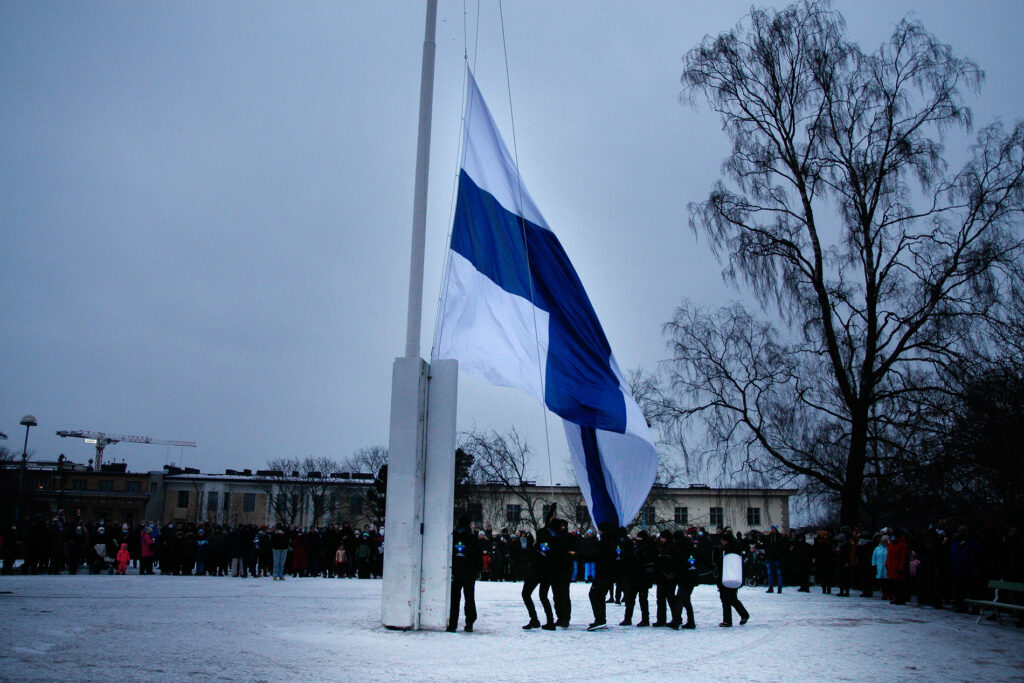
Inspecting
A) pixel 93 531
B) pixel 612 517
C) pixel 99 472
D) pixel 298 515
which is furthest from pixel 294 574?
pixel 99 472

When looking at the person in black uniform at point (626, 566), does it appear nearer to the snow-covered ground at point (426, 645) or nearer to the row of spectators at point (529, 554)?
the row of spectators at point (529, 554)

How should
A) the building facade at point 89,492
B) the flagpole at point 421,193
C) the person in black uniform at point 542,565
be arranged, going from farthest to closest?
the building facade at point 89,492, the person in black uniform at point 542,565, the flagpole at point 421,193

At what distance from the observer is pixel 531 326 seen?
41.5 ft

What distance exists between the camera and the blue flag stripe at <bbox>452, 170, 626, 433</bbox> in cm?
1260

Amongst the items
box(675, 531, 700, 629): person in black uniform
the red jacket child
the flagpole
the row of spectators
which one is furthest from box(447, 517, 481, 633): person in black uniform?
the red jacket child

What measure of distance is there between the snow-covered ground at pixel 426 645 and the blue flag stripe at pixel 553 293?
134 inches

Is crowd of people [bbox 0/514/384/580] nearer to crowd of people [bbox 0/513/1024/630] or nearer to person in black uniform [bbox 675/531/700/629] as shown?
crowd of people [bbox 0/513/1024/630]

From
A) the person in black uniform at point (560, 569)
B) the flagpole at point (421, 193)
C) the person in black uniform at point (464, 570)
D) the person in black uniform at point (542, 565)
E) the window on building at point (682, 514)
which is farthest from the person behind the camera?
the window on building at point (682, 514)

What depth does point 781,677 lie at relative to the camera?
8641mm

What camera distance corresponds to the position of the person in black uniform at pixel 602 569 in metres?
13.3

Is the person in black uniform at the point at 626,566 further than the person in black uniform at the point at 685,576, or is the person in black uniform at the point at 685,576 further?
the person in black uniform at the point at 626,566

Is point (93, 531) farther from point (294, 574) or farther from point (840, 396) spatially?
point (840, 396)

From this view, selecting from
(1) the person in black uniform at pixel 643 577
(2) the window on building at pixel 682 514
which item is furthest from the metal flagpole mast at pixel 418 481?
(2) the window on building at pixel 682 514

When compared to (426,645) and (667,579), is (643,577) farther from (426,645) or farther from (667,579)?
(426,645)
